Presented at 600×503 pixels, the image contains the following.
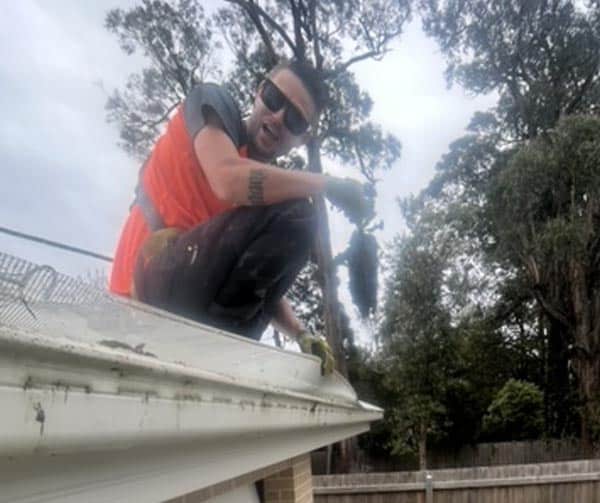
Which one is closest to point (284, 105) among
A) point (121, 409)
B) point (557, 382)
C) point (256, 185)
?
point (256, 185)

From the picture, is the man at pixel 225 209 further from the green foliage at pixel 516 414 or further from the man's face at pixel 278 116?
the green foliage at pixel 516 414

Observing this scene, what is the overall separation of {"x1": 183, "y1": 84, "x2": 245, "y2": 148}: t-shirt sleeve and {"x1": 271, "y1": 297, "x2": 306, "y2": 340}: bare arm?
2.22 ft

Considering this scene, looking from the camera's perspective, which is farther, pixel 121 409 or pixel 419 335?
pixel 419 335

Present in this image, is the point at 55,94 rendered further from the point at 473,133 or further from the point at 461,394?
the point at 473,133

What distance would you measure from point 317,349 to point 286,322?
147 millimetres

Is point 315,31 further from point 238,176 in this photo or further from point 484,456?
point 238,176

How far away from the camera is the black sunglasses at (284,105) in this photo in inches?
59.1

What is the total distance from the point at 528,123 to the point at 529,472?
8459mm

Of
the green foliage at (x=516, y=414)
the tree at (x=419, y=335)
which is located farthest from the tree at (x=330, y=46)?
the green foliage at (x=516, y=414)

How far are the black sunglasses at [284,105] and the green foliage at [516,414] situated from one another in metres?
10.8

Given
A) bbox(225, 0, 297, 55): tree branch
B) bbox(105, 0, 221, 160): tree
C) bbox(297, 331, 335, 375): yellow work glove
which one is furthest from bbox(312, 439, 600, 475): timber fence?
bbox(297, 331, 335, 375): yellow work glove

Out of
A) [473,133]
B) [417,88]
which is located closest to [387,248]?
[417,88]

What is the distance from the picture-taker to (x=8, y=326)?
461 millimetres

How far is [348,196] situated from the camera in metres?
1.44
